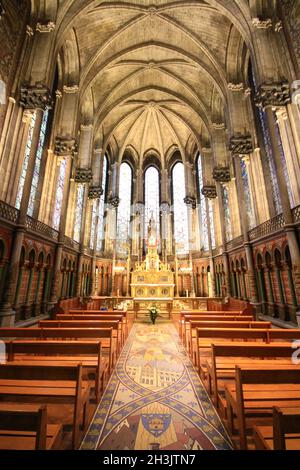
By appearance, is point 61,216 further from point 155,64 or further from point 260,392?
point 155,64

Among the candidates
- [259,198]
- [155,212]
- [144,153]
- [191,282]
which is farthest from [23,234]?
[144,153]

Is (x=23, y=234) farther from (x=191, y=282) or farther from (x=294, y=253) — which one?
(x=191, y=282)

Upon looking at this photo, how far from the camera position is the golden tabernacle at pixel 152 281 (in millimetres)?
15844

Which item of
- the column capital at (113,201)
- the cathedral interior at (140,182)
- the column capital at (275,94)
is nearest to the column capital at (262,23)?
the cathedral interior at (140,182)

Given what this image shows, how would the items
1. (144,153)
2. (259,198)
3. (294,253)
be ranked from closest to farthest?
(294,253) → (259,198) → (144,153)

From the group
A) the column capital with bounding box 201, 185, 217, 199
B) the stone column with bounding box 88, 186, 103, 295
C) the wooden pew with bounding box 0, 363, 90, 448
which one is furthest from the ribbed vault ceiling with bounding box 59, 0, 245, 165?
the wooden pew with bounding box 0, 363, 90, 448

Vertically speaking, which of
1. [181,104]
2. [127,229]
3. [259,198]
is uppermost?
[181,104]

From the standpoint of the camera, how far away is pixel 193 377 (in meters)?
4.91

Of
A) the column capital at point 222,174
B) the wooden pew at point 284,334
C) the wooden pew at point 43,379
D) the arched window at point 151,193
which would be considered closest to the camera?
the wooden pew at point 43,379

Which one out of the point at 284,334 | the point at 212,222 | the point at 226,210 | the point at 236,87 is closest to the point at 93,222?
the point at 212,222

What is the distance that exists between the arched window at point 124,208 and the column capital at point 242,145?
16367 millimetres

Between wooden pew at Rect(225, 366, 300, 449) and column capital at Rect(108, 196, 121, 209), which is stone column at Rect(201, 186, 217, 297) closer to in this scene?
column capital at Rect(108, 196, 121, 209)

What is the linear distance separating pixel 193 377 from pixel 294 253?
20.5 feet

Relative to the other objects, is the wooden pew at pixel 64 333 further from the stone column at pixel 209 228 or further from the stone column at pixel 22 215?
the stone column at pixel 209 228
